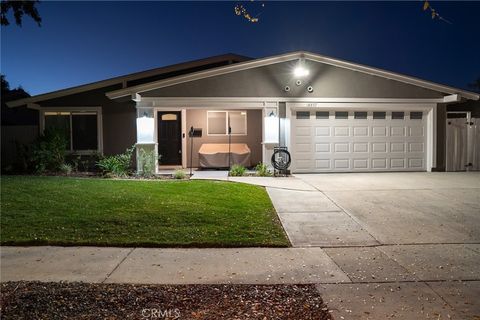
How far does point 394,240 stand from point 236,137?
421 inches

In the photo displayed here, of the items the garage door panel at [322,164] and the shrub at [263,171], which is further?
the garage door panel at [322,164]

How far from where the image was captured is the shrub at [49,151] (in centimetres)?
1337

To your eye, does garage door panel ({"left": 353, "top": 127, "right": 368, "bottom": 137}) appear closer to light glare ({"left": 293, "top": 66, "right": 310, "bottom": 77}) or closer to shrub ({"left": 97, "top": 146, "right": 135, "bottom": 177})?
light glare ({"left": 293, "top": 66, "right": 310, "bottom": 77})

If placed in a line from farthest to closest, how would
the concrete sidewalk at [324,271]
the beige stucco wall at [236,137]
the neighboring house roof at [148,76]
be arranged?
the beige stucco wall at [236,137] → the neighboring house roof at [148,76] → the concrete sidewalk at [324,271]

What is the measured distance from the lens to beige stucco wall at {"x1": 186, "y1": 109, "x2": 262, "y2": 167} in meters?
16.1

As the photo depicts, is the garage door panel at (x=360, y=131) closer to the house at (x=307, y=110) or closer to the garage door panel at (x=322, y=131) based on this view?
the house at (x=307, y=110)

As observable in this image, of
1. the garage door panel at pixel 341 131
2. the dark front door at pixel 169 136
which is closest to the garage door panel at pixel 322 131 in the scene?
the garage door panel at pixel 341 131

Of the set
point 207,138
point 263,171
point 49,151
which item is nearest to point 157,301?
point 263,171

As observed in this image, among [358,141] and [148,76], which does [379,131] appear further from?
[148,76]

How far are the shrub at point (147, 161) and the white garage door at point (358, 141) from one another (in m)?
4.71

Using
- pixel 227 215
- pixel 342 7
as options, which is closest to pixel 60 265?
pixel 227 215

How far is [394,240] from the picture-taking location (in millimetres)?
6141

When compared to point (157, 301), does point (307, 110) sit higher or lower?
higher

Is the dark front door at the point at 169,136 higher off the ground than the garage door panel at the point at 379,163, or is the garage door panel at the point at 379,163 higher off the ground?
the dark front door at the point at 169,136
